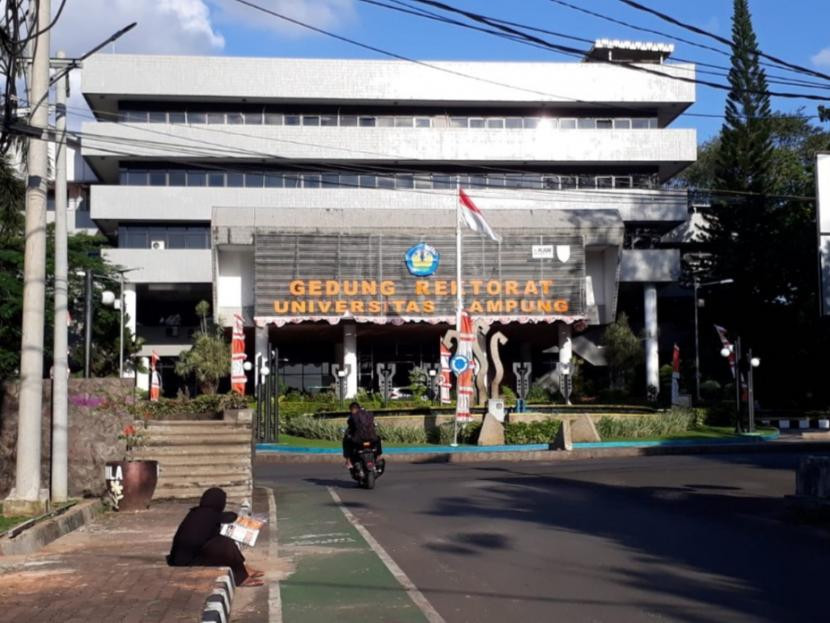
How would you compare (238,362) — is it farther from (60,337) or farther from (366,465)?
(60,337)

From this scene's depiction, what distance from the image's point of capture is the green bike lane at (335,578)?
8.86 m

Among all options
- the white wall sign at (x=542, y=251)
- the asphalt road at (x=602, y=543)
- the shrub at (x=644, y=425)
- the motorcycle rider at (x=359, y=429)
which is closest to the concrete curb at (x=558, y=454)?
the shrub at (x=644, y=425)

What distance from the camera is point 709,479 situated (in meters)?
21.2

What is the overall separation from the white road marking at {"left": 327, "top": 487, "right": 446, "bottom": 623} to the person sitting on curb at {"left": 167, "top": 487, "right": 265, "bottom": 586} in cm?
137

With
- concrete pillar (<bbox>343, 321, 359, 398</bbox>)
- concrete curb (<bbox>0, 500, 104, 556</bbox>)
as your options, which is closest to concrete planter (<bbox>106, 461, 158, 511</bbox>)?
concrete curb (<bbox>0, 500, 104, 556</bbox>)

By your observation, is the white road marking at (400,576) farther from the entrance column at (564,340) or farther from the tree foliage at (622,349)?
the tree foliage at (622,349)

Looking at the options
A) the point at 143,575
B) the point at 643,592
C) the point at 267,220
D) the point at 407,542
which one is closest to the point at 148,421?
the point at 407,542

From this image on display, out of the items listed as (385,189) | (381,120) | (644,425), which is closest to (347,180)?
(385,189)

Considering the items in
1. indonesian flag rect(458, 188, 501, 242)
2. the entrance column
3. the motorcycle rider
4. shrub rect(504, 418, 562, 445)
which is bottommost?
shrub rect(504, 418, 562, 445)

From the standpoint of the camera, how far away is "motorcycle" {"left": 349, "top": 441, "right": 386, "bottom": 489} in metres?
20.5

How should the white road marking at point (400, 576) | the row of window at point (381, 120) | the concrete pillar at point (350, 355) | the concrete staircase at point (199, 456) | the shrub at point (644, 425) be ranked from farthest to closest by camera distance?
the row of window at point (381, 120) → the concrete pillar at point (350, 355) → the shrub at point (644, 425) → the concrete staircase at point (199, 456) → the white road marking at point (400, 576)

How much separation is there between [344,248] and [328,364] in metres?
13.4

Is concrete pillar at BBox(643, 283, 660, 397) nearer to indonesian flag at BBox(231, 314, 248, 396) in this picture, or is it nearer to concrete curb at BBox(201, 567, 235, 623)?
indonesian flag at BBox(231, 314, 248, 396)

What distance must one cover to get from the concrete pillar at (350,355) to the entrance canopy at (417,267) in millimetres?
1822
